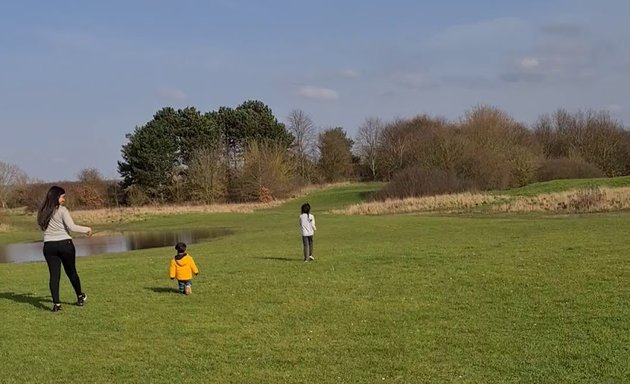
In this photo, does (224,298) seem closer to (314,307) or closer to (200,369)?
(314,307)

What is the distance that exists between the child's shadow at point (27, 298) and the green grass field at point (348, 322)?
7cm

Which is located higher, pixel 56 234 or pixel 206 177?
pixel 206 177

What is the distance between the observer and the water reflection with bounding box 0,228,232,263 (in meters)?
33.9

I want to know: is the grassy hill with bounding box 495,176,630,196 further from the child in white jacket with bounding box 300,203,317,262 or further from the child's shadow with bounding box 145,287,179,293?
the child's shadow with bounding box 145,287,179,293

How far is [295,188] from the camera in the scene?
92438 mm

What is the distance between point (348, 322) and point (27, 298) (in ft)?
27.7

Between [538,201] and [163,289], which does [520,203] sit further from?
[163,289]

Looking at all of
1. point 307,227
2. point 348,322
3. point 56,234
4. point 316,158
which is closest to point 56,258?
point 56,234

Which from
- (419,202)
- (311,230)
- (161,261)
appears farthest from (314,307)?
(419,202)

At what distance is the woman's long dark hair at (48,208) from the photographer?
38.7 feet

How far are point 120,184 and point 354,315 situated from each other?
9078 cm

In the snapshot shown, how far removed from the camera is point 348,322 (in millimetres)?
9992

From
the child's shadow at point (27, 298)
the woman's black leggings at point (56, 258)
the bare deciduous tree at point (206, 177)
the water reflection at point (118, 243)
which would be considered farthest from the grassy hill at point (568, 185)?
the woman's black leggings at point (56, 258)

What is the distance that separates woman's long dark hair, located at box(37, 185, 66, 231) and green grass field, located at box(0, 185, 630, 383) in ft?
6.10
